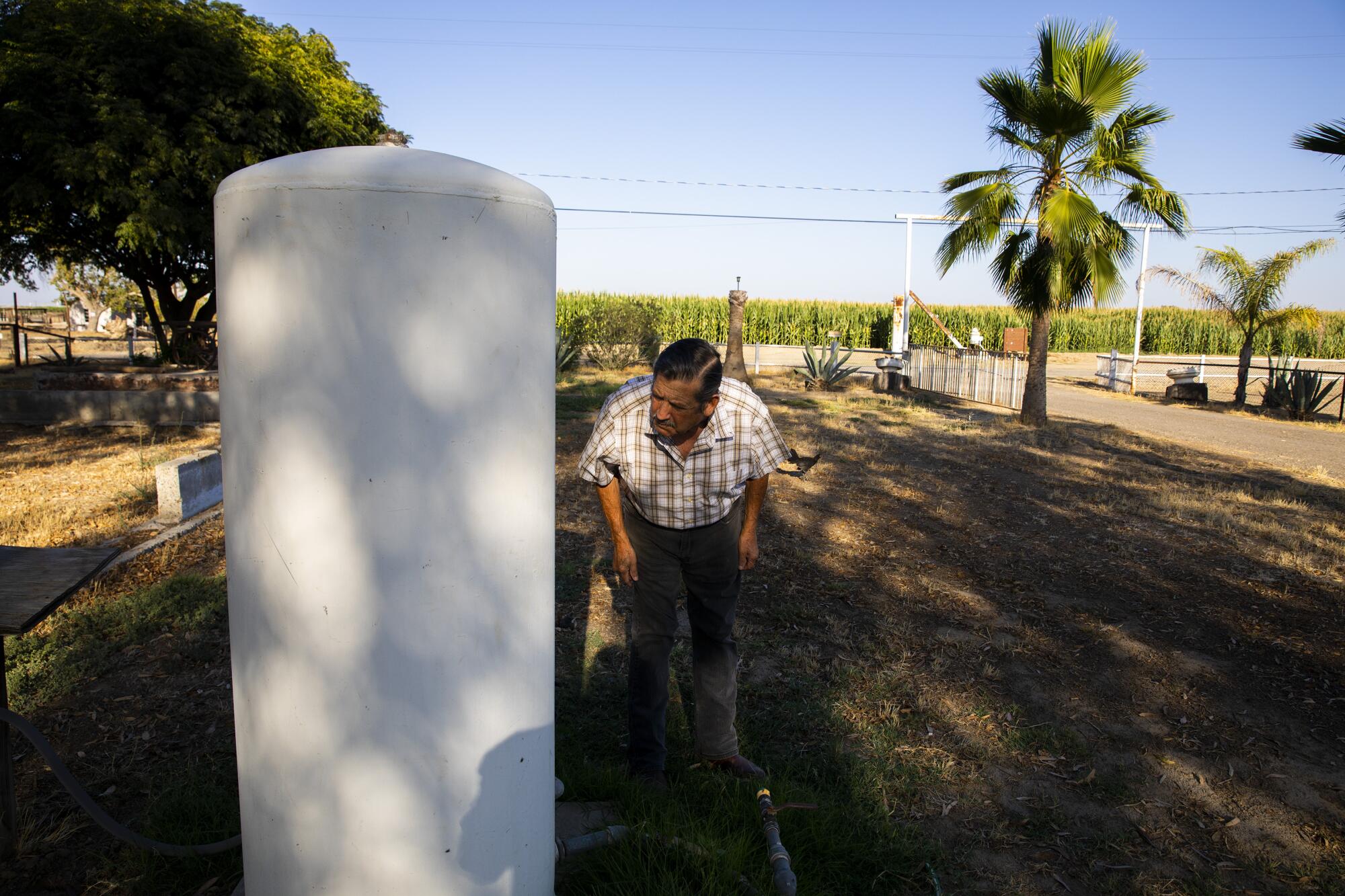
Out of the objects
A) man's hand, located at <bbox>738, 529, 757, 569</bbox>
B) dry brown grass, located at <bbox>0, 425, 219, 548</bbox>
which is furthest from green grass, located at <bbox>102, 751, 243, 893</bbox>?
dry brown grass, located at <bbox>0, 425, 219, 548</bbox>

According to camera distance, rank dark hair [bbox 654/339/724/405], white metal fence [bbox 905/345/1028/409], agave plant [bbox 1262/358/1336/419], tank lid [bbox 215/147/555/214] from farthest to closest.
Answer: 1. white metal fence [bbox 905/345/1028/409]
2. agave plant [bbox 1262/358/1336/419]
3. dark hair [bbox 654/339/724/405]
4. tank lid [bbox 215/147/555/214]

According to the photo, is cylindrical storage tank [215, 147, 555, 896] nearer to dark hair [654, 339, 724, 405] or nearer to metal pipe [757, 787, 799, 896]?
metal pipe [757, 787, 799, 896]

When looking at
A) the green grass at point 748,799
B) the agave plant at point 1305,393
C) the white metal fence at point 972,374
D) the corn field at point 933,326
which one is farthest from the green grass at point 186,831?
the corn field at point 933,326

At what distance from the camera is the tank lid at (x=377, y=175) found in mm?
1677

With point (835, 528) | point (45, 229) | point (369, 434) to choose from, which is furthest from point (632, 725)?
point (45, 229)

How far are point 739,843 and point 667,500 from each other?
3.58 ft

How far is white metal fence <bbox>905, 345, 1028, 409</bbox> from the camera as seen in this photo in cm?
1828

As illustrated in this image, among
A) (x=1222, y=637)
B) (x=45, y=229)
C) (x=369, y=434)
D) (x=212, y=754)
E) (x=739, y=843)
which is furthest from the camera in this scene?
(x=45, y=229)

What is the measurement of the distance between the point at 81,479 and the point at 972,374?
1655cm

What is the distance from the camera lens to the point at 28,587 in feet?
8.08

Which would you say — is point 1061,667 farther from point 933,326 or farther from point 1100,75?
point 933,326

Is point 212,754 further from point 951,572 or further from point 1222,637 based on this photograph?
point 1222,637

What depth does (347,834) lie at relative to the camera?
179 cm

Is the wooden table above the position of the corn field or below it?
below
